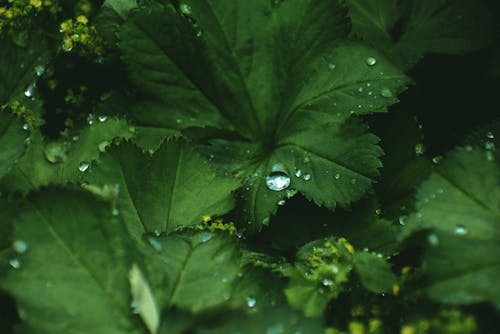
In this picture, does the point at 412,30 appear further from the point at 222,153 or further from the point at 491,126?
the point at 222,153

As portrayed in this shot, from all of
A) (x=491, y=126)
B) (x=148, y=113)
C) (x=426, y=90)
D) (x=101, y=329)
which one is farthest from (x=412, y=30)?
(x=101, y=329)

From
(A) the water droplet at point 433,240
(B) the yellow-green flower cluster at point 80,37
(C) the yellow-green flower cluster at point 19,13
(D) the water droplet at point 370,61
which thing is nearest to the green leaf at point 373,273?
(A) the water droplet at point 433,240

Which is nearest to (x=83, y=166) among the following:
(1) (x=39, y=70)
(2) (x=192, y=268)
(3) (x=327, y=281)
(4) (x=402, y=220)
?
(1) (x=39, y=70)

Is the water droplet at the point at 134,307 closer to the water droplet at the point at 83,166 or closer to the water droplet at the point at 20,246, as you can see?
the water droplet at the point at 20,246

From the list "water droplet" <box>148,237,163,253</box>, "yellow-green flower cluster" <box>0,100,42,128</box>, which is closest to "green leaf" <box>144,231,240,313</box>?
"water droplet" <box>148,237,163,253</box>

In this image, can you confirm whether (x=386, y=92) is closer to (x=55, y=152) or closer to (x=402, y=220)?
(x=402, y=220)

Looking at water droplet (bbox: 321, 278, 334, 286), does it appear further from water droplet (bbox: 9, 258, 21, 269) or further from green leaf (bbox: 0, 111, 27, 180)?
green leaf (bbox: 0, 111, 27, 180)
